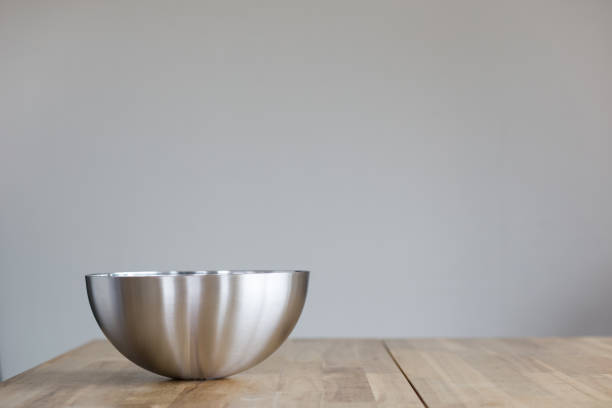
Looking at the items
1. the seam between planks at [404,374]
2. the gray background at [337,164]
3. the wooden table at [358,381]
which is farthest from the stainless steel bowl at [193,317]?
the gray background at [337,164]

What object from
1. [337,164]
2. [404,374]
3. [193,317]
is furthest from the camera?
[337,164]

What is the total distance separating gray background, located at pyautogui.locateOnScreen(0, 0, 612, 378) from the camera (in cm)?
271

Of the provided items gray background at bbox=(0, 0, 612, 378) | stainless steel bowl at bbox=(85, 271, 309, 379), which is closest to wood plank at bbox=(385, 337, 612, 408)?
stainless steel bowl at bbox=(85, 271, 309, 379)

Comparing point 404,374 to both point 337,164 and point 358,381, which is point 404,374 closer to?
point 358,381

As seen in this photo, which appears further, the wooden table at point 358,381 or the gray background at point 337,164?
the gray background at point 337,164

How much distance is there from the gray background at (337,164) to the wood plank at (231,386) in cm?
172

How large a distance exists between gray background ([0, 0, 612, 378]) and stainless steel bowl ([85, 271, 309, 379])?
1.91 metres

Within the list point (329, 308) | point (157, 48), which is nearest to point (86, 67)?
point (157, 48)

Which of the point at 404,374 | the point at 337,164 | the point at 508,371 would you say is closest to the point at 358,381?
the point at 404,374

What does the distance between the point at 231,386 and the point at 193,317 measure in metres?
0.10

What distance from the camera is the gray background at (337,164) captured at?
271 cm

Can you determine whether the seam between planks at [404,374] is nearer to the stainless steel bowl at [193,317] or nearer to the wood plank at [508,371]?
the wood plank at [508,371]

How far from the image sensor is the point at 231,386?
768 millimetres

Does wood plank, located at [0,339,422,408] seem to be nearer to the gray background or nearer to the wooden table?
the wooden table
